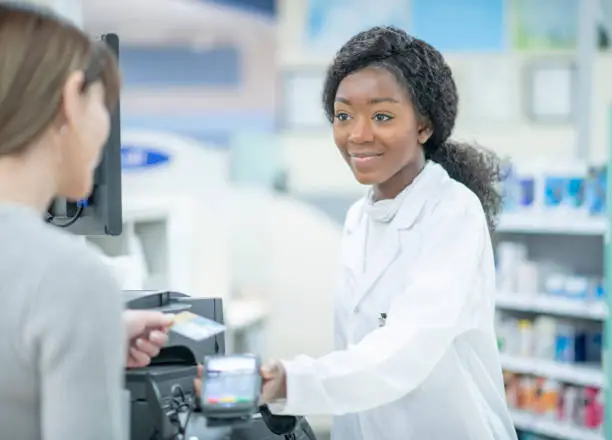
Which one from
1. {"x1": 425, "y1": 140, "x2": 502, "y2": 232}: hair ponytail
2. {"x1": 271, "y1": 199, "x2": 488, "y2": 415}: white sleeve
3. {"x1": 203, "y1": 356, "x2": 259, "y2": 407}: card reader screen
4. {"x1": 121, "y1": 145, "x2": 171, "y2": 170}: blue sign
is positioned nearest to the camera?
{"x1": 203, "y1": 356, "x2": 259, "y2": 407}: card reader screen

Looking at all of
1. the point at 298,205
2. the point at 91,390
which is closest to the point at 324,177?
the point at 298,205

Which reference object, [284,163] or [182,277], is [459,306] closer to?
[182,277]

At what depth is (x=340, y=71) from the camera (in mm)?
2133

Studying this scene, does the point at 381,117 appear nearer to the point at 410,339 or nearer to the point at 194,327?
the point at 410,339

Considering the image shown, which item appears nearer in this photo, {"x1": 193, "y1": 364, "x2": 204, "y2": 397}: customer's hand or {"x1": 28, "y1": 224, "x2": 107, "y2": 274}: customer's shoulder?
{"x1": 28, "y1": 224, "x2": 107, "y2": 274}: customer's shoulder

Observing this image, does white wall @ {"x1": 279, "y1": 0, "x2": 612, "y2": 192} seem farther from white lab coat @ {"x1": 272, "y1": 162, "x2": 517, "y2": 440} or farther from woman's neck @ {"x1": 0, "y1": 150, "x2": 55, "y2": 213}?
woman's neck @ {"x1": 0, "y1": 150, "x2": 55, "y2": 213}

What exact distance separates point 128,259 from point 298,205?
424 centimetres

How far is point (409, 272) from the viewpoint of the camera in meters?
2.03

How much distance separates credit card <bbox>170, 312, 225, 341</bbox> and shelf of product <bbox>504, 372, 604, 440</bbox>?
3.51 m

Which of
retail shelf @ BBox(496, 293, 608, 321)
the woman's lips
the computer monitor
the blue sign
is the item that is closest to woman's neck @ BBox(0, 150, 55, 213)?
the computer monitor

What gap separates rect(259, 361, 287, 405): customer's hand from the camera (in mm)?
1709

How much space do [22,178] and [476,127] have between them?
18.7ft

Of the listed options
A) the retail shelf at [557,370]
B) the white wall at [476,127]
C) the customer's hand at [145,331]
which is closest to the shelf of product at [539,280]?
the retail shelf at [557,370]

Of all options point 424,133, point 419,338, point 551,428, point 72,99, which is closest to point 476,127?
point 551,428
